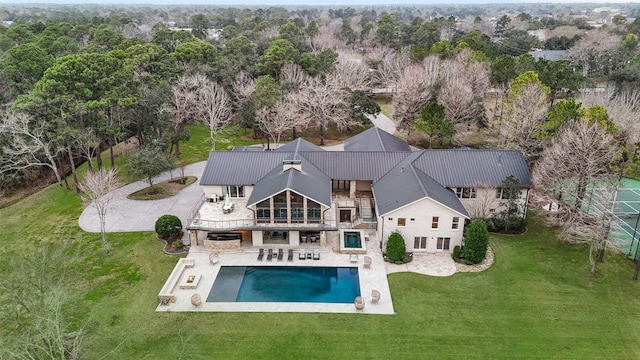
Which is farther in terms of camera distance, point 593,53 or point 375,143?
point 593,53

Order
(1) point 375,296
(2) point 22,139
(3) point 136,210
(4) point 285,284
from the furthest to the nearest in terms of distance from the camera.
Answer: (2) point 22,139 → (3) point 136,210 → (4) point 285,284 → (1) point 375,296

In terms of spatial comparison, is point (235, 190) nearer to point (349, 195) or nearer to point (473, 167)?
point (349, 195)

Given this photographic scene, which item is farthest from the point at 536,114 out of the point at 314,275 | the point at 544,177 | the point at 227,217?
the point at 227,217

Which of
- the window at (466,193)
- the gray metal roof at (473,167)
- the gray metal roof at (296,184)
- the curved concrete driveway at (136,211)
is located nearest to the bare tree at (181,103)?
the curved concrete driveway at (136,211)

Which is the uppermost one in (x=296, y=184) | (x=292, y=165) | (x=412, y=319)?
(x=292, y=165)

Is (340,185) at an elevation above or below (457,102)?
below

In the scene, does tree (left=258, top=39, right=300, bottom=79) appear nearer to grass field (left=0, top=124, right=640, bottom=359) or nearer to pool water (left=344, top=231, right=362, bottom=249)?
pool water (left=344, top=231, right=362, bottom=249)

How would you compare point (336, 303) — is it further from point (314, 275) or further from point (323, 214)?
point (323, 214)

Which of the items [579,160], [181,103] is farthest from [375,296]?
[181,103]
